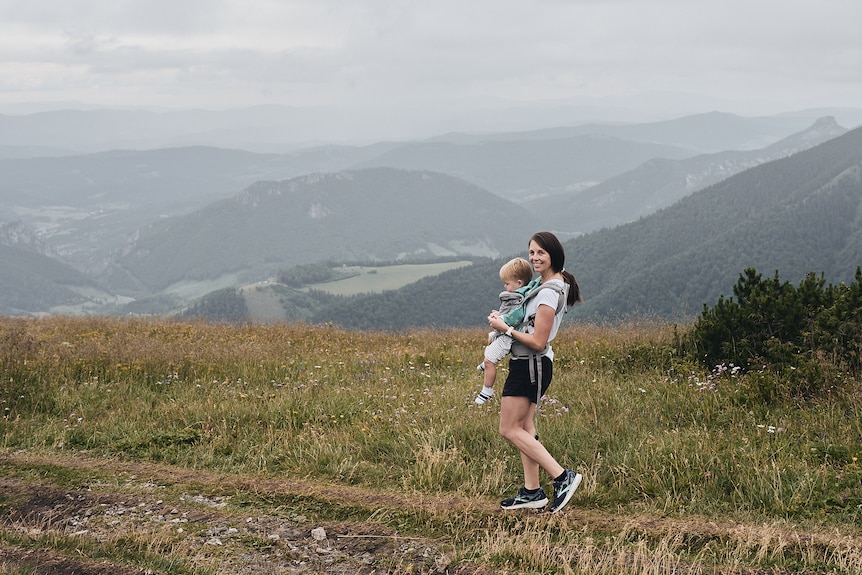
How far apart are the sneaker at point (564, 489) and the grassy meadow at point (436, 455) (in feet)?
0.30

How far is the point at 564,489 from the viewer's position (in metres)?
5.33

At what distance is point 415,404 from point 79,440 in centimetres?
378

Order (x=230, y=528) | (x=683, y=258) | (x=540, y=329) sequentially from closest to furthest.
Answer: (x=540, y=329)
(x=230, y=528)
(x=683, y=258)

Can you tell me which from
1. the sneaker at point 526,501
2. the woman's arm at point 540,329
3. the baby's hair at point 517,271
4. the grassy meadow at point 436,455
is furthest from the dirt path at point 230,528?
the baby's hair at point 517,271

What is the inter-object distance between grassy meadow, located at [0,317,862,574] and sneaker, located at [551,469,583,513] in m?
0.09

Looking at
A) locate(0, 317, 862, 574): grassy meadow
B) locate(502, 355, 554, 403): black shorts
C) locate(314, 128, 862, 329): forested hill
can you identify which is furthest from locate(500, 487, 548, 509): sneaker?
locate(314, 128, 862, 329): forested hill

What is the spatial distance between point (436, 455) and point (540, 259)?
7.09 feet

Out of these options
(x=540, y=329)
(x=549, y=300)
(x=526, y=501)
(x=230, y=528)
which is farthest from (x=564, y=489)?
(x=230, y=528)

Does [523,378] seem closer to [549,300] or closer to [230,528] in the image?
[549,300]

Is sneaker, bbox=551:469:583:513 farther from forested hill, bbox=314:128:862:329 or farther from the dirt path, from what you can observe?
forested hill, bbox=314:128:862:329

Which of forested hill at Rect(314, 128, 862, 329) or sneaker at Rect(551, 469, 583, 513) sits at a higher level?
sneaker at Rect(551, 469, 583, 513)

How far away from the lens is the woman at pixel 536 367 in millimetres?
4914

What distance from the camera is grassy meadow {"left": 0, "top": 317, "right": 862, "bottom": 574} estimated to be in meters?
4.55

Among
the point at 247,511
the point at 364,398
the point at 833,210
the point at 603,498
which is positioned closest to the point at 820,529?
the point at 603,498
